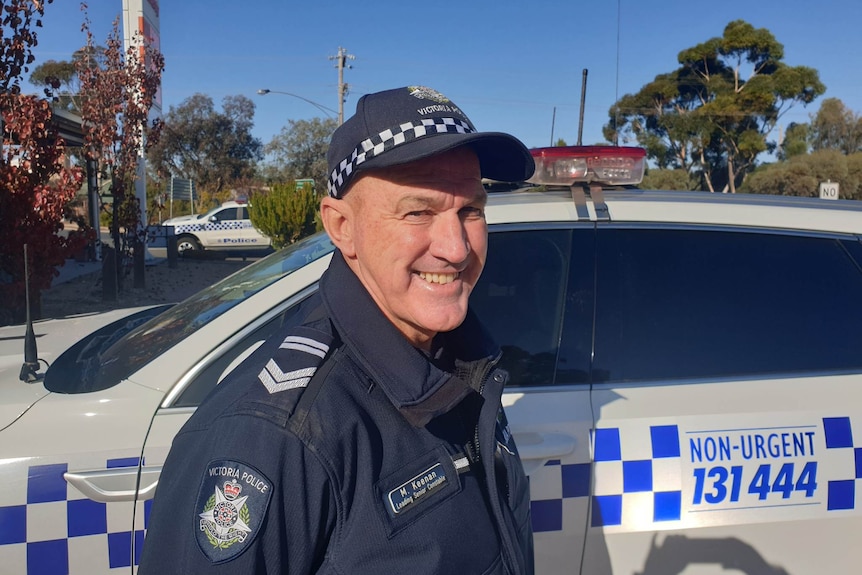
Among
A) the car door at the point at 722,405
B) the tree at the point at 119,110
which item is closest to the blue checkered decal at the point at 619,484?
the car door at the point at 722,405

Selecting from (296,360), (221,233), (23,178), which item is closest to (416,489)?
(296,360)

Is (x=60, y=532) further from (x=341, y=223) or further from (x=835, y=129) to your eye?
(x=835, y=129)

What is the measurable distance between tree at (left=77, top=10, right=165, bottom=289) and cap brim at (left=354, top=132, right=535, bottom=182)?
10.3 meters

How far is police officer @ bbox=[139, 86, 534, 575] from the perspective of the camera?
3.16ft

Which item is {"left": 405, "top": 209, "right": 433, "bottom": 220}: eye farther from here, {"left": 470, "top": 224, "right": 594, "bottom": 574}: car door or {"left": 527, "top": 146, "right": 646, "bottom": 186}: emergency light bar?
{"left": 527, "top": 146, "right": 646, "bottom": 186}: emergency light bar

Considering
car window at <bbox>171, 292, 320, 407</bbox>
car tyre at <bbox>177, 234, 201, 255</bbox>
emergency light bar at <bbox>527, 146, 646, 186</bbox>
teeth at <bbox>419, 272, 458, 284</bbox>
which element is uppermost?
emergency light bar at <bbox>527, 146, 646, 186</bbox>

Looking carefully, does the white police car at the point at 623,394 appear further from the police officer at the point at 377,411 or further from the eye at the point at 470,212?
the eye at the point at 470,212

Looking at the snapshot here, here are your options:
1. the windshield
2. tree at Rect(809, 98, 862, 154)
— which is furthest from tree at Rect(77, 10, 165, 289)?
tree at Rect(809, 98, 862, 154)

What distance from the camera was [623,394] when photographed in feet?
6.82

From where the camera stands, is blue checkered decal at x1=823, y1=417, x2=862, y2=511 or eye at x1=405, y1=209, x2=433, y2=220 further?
blue checkered decal at x1=823, y1=417, x2=862, y2=511

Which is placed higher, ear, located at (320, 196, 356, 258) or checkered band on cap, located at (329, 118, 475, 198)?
checkered band on cap, located at (329, 118, 475, 198)

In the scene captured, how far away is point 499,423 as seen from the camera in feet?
4.84

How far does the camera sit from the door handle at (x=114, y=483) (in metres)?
1.83

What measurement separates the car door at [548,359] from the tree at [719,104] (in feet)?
95.7
